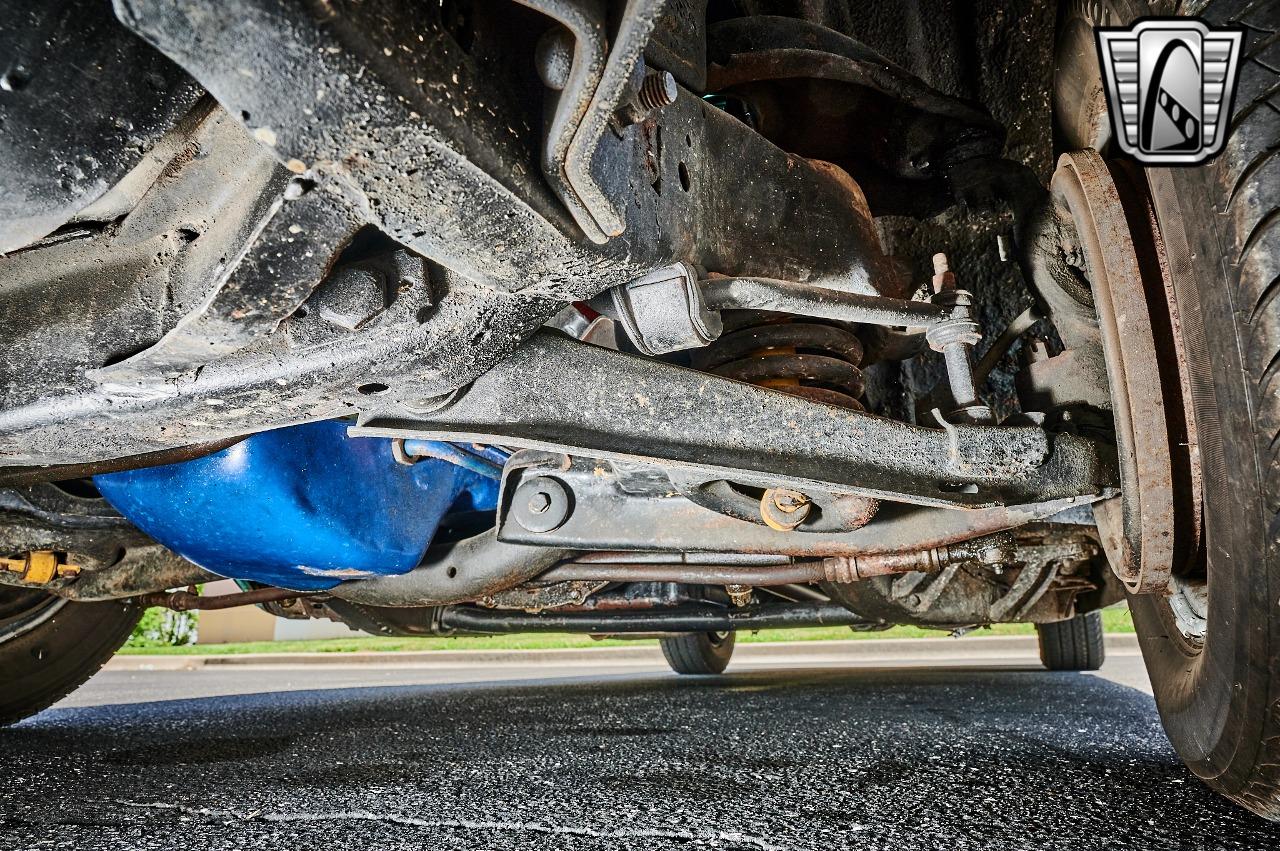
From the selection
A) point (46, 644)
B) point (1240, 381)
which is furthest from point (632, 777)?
point (46, 644)

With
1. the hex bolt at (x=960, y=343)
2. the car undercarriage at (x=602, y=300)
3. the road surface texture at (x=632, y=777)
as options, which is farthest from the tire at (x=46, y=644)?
the hex bolt at (x=960, y=343)

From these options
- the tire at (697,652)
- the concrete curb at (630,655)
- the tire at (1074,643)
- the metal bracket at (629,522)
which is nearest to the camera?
the metal bracket at (629,522)

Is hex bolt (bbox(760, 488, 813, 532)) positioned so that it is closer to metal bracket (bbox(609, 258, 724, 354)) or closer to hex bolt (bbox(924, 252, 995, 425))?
hex bolt (bbox(924, 252, 995, 425))

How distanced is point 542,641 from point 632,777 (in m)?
6.99

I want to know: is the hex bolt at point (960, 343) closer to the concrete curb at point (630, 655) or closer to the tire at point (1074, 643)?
the tire at point (1074, 643)

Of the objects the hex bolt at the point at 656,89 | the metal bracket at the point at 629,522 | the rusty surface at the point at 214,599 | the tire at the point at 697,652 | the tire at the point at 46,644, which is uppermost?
the hex bolt at the point at 656,89

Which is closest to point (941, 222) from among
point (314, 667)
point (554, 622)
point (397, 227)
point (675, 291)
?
point (675, 291)

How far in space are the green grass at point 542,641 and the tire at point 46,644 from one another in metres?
3.57

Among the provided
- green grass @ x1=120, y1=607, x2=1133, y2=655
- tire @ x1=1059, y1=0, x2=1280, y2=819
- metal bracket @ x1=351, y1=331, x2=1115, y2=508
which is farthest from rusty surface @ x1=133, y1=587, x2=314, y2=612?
green grass @ x1=120, y1=607, x2=1133, y2=655

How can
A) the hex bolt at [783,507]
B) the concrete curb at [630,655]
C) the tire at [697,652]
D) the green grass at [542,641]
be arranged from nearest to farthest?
the hex bolt at [783,507] → the tire at [697,652] → the concrete curb at [630,655] → the green grass at [542,641]

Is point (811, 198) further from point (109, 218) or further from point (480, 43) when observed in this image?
point (109, 218)

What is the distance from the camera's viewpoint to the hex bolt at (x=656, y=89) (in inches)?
25.2

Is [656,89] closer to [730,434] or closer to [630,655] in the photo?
[730,434]

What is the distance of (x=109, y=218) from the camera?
29.0 inches
